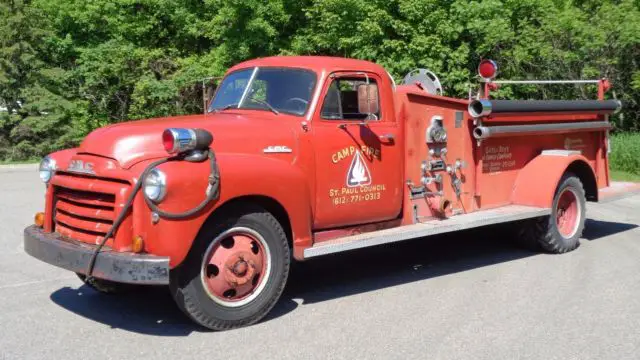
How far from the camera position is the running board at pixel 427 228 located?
590 centimetres

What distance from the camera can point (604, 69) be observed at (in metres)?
19.7

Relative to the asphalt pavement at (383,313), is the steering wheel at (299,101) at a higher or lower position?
higher

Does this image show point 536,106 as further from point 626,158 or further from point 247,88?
point 626,158

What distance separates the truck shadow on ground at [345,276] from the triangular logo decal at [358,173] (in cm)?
105

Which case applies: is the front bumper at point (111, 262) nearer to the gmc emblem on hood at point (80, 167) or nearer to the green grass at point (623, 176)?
the gmc emblem on hood at point (80, 167)

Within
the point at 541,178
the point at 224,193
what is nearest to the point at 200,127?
the point at 224,193

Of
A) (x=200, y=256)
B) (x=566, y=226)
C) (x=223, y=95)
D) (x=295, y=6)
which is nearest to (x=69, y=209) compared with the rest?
(x=200, y=256)

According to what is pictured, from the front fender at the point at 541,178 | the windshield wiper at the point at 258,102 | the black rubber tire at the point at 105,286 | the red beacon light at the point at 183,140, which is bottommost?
the black rubber tire at the point at 105,286

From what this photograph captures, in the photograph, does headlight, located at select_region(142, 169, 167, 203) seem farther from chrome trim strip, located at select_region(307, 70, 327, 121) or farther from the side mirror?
the side mirror

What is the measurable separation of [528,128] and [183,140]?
4.48 metres

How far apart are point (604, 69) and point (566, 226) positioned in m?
12.8

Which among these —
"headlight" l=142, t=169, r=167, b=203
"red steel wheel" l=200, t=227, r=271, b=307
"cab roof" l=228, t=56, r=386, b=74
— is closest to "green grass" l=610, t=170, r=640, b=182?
"cab roof" l=228, t=56, r=386, b=74

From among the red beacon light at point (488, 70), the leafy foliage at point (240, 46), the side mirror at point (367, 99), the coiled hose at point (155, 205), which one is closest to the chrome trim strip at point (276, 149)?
the coiled hose at point (155, 205)

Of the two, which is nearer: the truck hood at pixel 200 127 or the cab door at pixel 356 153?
the truck hood at pixel 200 127
